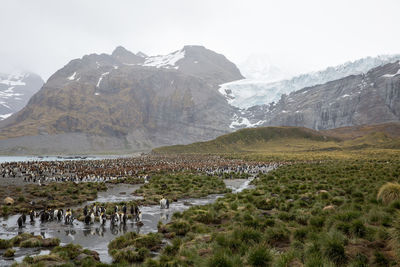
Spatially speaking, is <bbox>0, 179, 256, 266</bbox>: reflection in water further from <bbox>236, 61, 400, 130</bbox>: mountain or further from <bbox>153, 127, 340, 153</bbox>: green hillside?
<bbox>236, 61, 400, 130</bbox>: mountain

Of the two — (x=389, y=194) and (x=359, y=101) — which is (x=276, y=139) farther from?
(x=389, y=194)

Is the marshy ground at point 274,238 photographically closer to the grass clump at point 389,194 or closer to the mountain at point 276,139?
the grass clump at point 389,194

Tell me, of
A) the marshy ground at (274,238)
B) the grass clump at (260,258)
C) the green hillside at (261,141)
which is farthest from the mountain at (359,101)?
the grass clump at (260,258)

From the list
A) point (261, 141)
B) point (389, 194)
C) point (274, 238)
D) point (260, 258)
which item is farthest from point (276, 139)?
point (260, 258)

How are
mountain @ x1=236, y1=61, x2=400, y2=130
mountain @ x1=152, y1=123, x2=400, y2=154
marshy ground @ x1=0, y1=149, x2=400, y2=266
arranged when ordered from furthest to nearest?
mountain @ x1=236, y1=61, x2=400, y2=130, mountain @ x1=152, y1=123, x2=400, y2=154, marshy ground @ x1=0, y1=149, x2=400, y2=266

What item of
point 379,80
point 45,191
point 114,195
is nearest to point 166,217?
point 114,195

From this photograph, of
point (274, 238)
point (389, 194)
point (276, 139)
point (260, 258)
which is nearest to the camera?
point (260, 258)

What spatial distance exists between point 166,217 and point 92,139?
637ft

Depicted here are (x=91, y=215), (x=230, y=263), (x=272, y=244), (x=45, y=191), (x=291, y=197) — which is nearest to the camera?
(x=230, y=263)

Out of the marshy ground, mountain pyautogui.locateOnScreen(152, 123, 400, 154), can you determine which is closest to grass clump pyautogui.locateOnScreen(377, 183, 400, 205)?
the marshy ground

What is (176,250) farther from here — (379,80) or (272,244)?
(379,80)

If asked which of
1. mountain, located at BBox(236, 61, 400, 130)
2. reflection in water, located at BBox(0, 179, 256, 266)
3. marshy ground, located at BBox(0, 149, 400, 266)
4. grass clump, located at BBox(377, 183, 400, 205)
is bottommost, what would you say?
reflection in water, located at BBox(0, 179, 256, 266)

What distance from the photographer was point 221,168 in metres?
54.1

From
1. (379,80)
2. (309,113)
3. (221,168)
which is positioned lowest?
(221,168)
